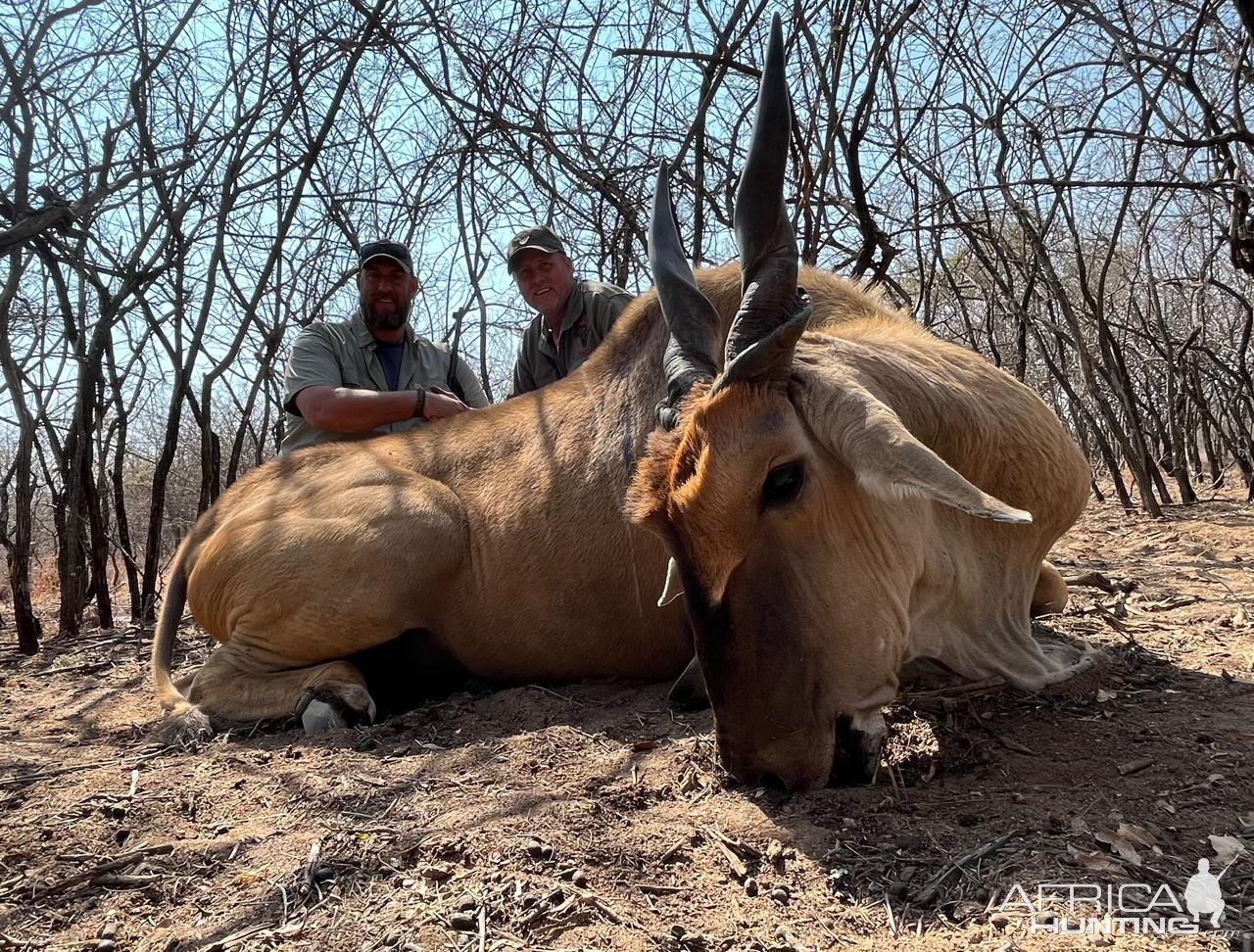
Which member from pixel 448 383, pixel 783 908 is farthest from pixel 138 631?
pixel 783 908

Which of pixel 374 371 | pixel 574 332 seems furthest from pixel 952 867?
pixel 374 371

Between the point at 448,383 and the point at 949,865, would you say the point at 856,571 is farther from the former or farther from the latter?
the point at 448,383

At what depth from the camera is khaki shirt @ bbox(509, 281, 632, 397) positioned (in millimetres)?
6637

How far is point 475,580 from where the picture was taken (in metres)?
4.42

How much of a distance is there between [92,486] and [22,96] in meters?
3.04

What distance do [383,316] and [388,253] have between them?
473 millimetres

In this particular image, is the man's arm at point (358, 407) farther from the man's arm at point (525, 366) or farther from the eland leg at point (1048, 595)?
the eland leg at point (1048, 595)

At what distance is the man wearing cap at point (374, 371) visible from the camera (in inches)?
230

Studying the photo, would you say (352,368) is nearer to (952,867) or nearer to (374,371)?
(374,371)

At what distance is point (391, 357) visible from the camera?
698cm

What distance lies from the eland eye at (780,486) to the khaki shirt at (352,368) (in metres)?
3.77

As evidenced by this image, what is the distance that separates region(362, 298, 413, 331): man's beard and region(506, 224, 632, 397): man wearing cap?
931 mm

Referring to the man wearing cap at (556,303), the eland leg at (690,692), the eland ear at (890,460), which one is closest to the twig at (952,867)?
the eland ear at (890,460)

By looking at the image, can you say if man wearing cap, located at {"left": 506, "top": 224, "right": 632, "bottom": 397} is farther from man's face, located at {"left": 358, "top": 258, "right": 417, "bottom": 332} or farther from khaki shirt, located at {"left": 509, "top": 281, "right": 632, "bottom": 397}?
man's face, located at {"left": 358, "top": 258, "right": 417, "bottom": 332}
